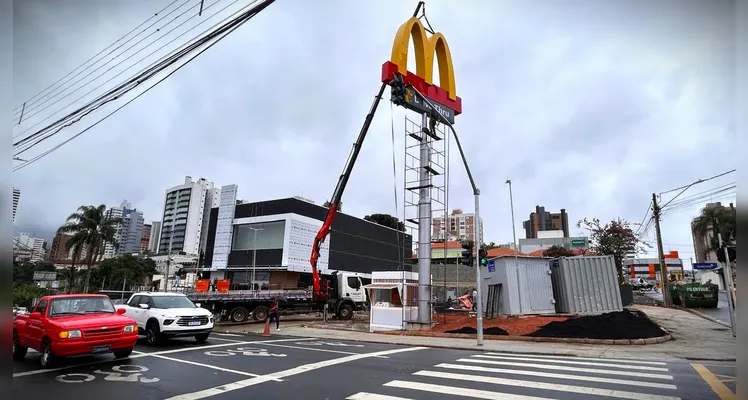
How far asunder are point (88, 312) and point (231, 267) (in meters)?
37.9

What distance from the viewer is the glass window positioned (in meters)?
46.5

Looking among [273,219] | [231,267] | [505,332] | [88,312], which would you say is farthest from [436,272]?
[88,312]

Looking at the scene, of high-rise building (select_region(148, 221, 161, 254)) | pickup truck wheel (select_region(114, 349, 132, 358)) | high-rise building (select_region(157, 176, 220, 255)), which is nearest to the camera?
pickup truck wheel (select_region(114, 349, 132, 358))

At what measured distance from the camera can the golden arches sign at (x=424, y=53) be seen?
21.9 m

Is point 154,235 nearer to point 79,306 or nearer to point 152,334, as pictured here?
point 152,334

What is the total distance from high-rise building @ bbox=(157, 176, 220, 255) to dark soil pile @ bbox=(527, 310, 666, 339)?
114m

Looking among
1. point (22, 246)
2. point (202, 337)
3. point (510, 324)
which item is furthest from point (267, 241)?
point (22, 246)

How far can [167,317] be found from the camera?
47.2 feet

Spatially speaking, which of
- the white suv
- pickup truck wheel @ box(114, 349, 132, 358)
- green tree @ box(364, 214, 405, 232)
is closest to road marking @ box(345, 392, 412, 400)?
pickup truck wheel @ box(114, 349, 132, 358)

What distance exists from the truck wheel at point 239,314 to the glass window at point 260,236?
2046 centimetres

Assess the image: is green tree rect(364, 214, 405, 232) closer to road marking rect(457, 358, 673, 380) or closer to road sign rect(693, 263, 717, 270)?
road sign rect(693, 263, 717, 270)

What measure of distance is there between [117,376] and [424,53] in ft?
66.4

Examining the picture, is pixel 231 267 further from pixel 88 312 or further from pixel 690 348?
pixel 690 348

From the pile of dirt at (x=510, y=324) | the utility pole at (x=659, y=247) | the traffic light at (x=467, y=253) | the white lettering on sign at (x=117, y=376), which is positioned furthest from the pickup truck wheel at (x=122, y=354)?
the utility pole at (x=659, y=247)
